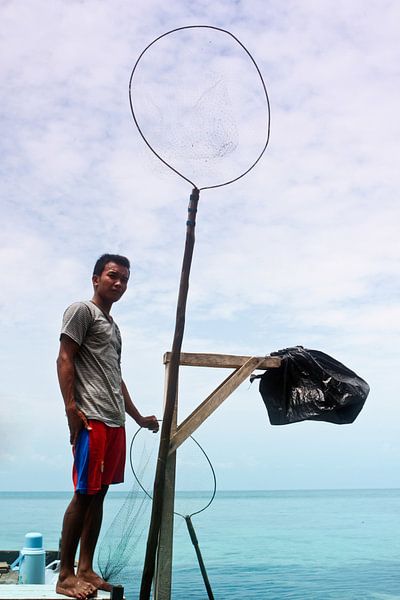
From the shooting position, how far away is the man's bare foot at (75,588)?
3.91 m

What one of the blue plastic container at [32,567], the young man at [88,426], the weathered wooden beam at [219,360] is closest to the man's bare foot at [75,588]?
the young man at [88,426]

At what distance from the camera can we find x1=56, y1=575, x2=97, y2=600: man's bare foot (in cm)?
391

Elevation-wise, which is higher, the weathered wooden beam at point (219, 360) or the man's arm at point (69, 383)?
the weathered wooden beam at point (219, 360)

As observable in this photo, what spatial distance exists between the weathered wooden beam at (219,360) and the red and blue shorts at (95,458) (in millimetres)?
833

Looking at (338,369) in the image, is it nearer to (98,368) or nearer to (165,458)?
(165,458)

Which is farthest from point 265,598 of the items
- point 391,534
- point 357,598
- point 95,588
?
point 391,534

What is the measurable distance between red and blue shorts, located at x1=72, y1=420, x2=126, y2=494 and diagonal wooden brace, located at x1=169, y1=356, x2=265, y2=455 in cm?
60

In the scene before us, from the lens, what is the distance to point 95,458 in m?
4.06

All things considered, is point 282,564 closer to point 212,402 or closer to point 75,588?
point 212,402

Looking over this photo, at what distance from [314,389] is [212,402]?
88 cm

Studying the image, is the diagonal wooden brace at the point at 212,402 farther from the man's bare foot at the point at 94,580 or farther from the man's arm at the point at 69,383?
the man's bare foot at the point at 94,580

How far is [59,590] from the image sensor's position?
398 centimetres

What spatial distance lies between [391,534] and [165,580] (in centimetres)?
3966

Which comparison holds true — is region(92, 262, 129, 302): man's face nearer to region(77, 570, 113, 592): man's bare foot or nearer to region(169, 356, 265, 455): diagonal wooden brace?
region(169, 356, 265, 455): diagonal wooden brace
